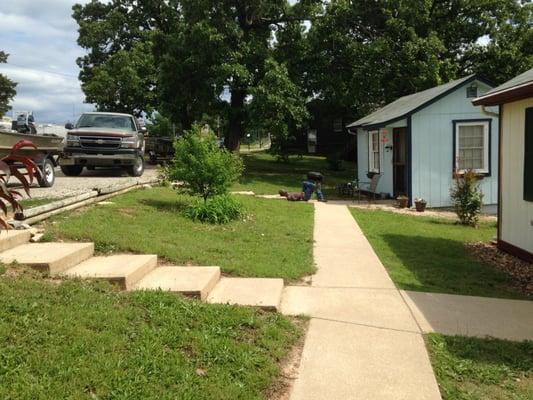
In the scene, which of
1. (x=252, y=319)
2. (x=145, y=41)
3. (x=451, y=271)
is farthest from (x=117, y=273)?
(x=145, y=41)

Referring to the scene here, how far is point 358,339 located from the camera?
4.64 meters

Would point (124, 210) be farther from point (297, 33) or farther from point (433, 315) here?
point (297, 33)

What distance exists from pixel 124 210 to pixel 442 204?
1040cm

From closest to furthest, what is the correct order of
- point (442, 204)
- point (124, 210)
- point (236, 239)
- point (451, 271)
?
point (451, 271)
point (236, 239)
point (124, 210)
point (442, 204)

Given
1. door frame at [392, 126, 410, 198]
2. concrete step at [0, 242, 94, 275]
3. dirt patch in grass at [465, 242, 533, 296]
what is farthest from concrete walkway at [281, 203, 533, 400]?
door frame at [392, 126, 410, 198]

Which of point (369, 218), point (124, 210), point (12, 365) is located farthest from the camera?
point (369, 218)

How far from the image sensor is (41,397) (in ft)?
10.1

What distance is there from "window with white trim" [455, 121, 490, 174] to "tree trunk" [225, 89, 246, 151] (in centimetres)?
1059

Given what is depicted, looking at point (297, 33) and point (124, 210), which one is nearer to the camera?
point (124, 210)

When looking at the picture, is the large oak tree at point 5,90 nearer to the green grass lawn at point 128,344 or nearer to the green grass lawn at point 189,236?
the green grass lawn at point 189,236

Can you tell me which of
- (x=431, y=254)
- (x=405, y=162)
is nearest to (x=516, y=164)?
(x=431, y=254)

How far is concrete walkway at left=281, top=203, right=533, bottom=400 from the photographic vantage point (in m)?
3.80

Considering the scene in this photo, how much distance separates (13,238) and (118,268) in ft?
4.89

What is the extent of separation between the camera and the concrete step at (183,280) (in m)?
5.27
